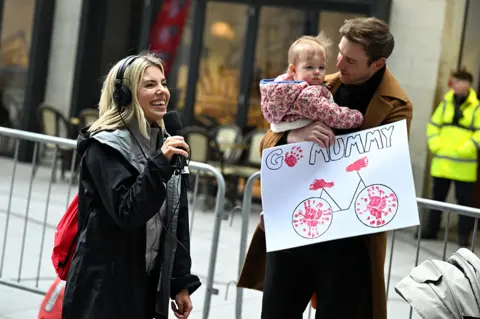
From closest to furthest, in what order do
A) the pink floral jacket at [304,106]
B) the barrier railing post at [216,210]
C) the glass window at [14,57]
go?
the pink floral jacket at [304,106], the barrier railing post at [216,210], the glass window at [14,57]

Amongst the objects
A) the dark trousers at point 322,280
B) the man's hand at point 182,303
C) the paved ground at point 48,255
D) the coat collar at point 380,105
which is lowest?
the paved ground at point 48,255

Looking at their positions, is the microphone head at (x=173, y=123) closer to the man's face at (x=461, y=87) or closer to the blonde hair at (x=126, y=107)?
the blonde hair at (x=126, y=107)

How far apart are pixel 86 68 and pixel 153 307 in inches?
489

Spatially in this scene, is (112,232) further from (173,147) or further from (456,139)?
(456,139)

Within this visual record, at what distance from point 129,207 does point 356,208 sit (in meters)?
0.93

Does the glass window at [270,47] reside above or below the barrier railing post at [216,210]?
above

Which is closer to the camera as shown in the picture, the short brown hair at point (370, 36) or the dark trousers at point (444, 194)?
the short brown hair at point (370, 36)

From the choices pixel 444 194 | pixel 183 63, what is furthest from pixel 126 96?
pixel 183 63

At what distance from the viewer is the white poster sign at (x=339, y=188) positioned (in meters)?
3.57

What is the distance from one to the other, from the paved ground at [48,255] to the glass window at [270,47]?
2475 millimetres

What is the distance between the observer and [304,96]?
11.6 ft

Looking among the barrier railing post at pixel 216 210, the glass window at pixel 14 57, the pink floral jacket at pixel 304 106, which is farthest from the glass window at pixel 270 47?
the pink floral jacket at pixel 304 106

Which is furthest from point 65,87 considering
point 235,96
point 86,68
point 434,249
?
point 434,249

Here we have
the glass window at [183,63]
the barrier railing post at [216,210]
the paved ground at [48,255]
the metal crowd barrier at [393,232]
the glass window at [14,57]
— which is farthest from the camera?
the glass window at [14,57]
